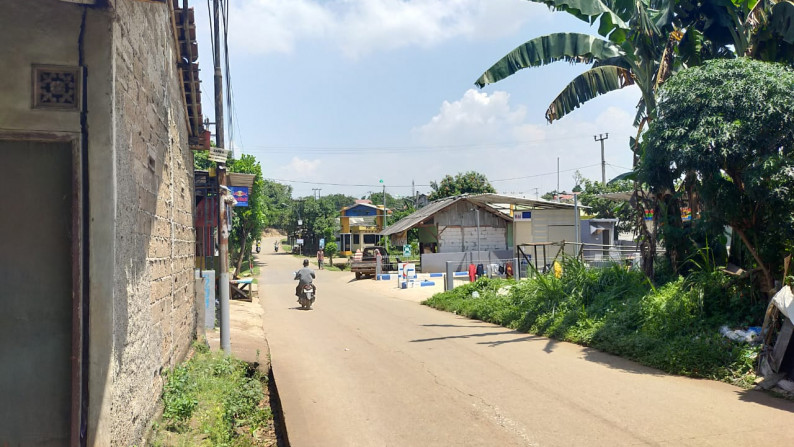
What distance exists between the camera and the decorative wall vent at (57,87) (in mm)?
4246

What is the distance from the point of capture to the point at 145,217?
5.63 metres

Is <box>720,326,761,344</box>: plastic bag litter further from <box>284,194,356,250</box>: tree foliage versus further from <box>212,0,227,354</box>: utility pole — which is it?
<box>284,194,356,250</box>: tree foliage

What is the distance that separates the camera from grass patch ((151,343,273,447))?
5891 mm

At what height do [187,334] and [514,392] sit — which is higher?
[187,334]

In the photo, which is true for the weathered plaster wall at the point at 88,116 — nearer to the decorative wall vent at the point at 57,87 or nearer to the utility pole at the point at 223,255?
the decorative wall vent at the point at 57,87

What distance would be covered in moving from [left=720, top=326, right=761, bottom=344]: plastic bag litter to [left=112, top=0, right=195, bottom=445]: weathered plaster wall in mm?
7982

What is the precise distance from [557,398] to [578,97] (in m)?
8.66

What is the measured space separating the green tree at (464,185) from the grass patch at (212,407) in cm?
4444

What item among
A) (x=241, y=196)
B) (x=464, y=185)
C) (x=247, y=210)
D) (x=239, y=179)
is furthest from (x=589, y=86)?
(x=464, y=185)

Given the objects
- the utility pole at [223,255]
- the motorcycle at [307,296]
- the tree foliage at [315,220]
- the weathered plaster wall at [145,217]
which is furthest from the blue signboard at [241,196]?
the tree foliage at [315,220]

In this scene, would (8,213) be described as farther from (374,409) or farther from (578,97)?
(578,97)

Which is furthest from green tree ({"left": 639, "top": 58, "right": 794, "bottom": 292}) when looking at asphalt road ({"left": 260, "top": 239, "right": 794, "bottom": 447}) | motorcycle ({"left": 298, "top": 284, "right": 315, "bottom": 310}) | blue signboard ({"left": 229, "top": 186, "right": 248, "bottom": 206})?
blue signboard ({"left": 229, "top": 186, "right": 248, "bottom": 206})

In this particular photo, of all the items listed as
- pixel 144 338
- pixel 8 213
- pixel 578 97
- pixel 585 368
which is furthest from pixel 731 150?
pixel 8 213

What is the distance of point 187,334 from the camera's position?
30.6 ft
